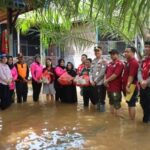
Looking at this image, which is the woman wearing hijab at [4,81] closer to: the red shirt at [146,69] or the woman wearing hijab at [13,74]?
the woman wearing hijab at [13,74]

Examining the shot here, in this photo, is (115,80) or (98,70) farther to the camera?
(98,70)

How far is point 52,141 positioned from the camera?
650 cm

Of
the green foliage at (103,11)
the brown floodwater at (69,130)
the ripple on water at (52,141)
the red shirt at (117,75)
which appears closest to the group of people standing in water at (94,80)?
the red shirt at (117,75)

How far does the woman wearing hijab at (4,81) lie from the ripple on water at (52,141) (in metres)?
3.56

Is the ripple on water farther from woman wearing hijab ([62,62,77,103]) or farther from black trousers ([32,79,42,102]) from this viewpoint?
black trousers ([32,79,42,102])

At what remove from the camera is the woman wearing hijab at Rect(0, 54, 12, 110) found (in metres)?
10.3

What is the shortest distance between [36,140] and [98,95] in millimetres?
3326

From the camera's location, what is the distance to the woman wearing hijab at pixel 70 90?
11.2 metres

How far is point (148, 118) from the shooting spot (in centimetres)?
788

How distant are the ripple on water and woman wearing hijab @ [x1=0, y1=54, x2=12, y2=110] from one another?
3559 mm

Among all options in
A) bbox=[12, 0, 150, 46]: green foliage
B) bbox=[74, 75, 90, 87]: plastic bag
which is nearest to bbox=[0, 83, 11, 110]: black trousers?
bbox=[74, 75, 90, 87]: plastic bag

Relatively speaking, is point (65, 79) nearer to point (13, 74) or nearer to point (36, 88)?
point (36, 88)

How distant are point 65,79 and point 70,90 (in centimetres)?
43

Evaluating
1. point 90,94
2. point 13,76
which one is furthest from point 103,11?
point 13,76
